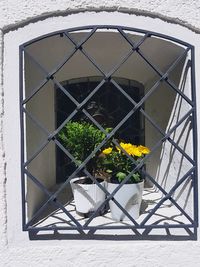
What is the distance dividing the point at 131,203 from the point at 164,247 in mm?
217

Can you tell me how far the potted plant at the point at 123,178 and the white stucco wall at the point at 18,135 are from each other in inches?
5.5

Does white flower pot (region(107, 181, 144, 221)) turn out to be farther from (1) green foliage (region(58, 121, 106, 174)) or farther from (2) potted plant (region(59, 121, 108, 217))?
(1) green foliage (region(58, 121, 106, 174))

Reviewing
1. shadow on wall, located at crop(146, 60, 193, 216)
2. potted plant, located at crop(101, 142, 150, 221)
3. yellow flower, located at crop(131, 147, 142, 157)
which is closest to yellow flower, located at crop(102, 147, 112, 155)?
potted plant, located at crop(101, 142, 150, 221)

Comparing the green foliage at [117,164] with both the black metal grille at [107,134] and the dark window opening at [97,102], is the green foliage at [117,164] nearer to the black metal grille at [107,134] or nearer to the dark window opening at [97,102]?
the black metal grille at [107,134]

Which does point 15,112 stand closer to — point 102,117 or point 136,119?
point 102,117

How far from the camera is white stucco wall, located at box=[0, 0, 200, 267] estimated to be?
4.63 feet

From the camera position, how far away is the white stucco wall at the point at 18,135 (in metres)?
1.41

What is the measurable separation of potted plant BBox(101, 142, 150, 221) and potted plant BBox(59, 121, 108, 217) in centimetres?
5

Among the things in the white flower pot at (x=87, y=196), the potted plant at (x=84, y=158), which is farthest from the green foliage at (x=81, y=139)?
the white flower pot at (x=87, y=196)

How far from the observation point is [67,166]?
6.59 feet

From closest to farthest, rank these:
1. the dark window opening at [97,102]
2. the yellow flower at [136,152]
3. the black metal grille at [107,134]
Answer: the black metal grille at [107,134], the yellow flower at [136,152], the dark window opening at [97,102]

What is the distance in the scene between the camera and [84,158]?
158cm

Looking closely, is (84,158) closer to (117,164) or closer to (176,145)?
(117,164)

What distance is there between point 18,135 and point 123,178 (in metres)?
0.47
